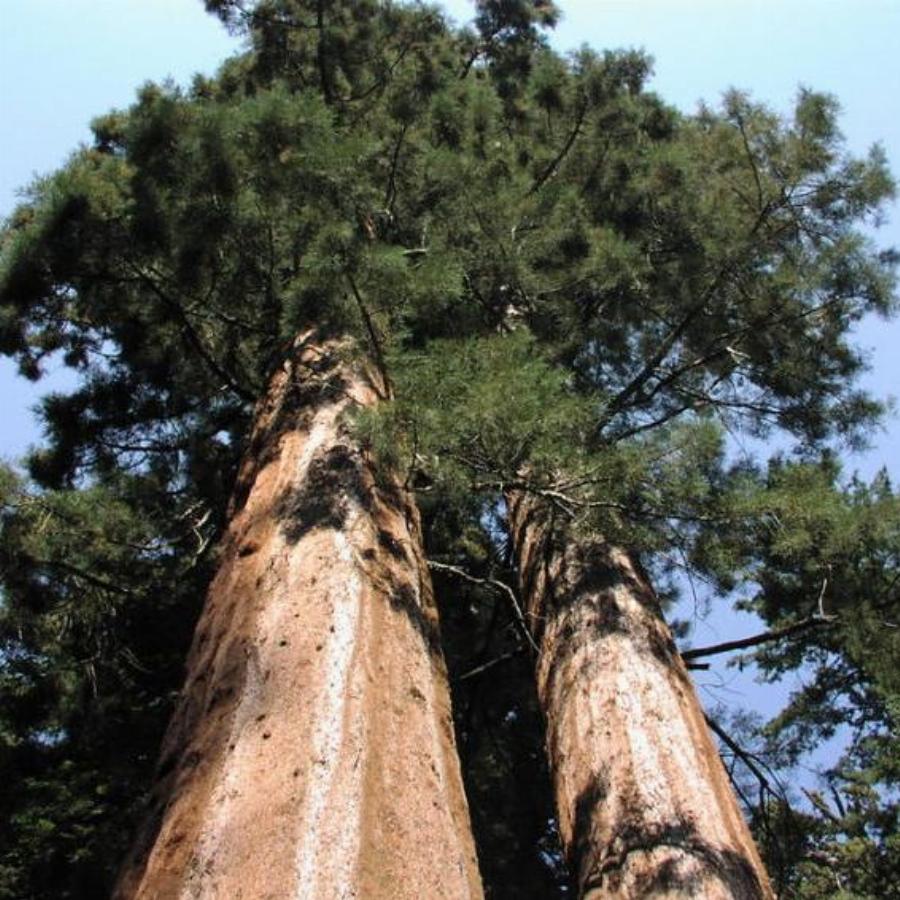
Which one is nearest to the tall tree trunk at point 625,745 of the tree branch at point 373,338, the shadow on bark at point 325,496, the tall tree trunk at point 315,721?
the tall tree trunk at point 315,721

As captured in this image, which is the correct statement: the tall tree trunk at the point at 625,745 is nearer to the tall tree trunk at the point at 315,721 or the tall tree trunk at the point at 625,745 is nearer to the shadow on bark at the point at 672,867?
the shadow on bark at the point at 672,867

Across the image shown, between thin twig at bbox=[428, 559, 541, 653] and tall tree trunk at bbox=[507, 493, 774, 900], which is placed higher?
thin twig at bbox=[428, 559, 541, 653]

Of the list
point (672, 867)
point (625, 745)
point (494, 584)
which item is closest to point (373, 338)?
point (494, 584)

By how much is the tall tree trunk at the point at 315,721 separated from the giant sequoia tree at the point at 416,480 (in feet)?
0.04

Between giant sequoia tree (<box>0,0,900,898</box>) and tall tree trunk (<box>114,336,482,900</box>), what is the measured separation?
1 cm

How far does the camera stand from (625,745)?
395cm

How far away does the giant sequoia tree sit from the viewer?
2.75 metres

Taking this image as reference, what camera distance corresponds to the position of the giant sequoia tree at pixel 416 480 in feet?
9.04

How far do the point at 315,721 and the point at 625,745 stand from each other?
1.94m

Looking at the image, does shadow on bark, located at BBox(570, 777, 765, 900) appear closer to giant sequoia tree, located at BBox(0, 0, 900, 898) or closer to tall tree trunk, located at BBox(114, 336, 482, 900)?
giant sequoia tree, located at BBox(0, 0, 900, 898)

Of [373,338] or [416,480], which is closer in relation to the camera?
[373,338]

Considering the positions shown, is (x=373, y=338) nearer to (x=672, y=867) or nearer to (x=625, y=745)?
(x=625, y=745)

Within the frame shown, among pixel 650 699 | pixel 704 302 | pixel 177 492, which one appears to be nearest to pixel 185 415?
pixel 177 492

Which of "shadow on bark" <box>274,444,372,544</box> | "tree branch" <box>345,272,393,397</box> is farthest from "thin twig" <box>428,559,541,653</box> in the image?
"tree branch" <box>345,272,393,397</box>
